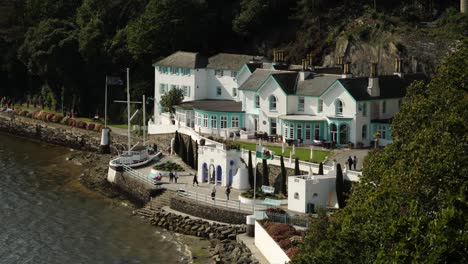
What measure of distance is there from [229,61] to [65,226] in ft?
93.8

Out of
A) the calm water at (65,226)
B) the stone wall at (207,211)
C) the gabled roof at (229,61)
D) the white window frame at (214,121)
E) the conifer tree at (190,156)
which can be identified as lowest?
the calm water at (65,226)

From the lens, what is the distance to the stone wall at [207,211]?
5731 centimetres

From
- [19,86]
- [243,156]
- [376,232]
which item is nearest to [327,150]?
[243,156]

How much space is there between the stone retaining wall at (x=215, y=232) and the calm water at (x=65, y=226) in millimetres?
889

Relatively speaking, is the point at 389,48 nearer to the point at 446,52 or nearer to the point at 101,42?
the point at 446,52

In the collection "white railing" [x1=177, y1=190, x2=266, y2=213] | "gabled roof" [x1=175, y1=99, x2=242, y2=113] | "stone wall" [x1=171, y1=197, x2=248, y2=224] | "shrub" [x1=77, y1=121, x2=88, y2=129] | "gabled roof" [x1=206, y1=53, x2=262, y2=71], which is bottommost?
"stone wall" [x1=171, y1=197, x2=248, y2=224]

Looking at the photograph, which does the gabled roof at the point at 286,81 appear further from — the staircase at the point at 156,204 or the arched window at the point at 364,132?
the staircase at the point at 156,204

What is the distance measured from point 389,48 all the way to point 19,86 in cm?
5472

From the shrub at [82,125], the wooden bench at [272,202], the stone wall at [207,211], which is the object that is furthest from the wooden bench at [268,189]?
the shrub at [82,125]

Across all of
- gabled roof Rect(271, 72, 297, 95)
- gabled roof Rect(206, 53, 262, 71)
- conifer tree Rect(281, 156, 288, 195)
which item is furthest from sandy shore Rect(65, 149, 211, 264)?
gabled roof Rect(271, 72, 297, 95)

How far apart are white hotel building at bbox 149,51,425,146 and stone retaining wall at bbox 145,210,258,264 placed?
13661mm

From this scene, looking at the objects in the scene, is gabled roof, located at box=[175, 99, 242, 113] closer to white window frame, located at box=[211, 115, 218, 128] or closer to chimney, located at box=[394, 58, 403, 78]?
white window frame, located at box=[211, 115, 218, 128]

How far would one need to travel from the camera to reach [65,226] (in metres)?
60.7

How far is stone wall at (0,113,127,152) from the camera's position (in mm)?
91000
